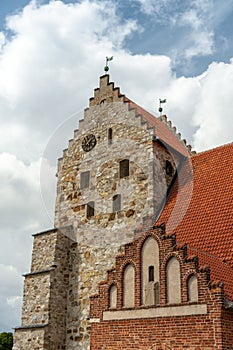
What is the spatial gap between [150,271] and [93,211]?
6544 mm

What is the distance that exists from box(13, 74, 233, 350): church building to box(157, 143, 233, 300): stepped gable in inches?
1.7

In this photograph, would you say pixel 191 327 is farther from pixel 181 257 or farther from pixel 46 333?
pixel 46 333

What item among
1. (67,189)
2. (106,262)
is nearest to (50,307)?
(106,262)

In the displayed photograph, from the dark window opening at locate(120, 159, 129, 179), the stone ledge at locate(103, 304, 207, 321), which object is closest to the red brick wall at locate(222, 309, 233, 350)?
the stone ledge at locate(103, 304, 207, 321)

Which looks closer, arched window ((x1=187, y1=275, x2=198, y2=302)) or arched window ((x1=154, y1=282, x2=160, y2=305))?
arched window ((x1=187, y1=275, x2=198, y2=302))

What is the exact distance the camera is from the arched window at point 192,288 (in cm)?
938

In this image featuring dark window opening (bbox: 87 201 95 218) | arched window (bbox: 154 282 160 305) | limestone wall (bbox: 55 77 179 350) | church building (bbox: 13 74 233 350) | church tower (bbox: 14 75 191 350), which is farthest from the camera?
dark window opening (bbox: 87 201 95 218)

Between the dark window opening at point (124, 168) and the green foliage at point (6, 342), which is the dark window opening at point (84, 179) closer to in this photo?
the dark window opening at point (124, 168)

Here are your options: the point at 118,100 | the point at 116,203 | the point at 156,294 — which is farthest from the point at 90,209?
the point at 156,294

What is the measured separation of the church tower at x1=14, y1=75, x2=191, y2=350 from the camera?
49.6ft

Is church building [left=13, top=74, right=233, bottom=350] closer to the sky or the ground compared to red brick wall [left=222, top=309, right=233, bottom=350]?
closer to the sky

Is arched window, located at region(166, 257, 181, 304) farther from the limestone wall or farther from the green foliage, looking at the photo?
the green foliage

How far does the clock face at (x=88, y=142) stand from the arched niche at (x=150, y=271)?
7.90 m

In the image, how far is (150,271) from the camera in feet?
34.3
